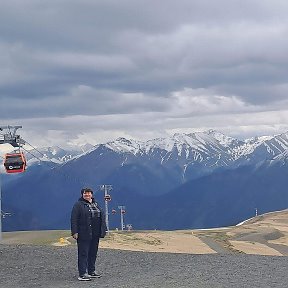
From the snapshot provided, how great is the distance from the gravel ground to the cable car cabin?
4.98 meters

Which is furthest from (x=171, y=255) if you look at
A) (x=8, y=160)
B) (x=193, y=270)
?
(x=8, y=160)

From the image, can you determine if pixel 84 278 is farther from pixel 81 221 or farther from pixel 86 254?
pixel 81 221

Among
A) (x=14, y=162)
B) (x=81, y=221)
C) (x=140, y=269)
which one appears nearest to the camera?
(x=81, y=221)

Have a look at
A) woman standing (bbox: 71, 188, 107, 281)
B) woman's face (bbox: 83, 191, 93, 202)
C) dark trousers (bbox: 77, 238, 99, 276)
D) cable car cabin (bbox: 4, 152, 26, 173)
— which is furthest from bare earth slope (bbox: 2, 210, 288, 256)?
woman's face (bbox: 83, 191, 93, 202)

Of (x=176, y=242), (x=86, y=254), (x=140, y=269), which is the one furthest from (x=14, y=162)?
(x=176, y=242)

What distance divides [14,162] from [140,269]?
36.7 ft

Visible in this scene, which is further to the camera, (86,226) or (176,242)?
(176,242)

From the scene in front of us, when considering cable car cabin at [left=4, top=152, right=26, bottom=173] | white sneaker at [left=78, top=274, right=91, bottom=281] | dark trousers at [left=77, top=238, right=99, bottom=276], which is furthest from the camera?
cable car cabin at [left=4, top=152, right=26, bottom=173]

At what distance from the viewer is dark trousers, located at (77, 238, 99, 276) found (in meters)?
17.7

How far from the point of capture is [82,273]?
17891 millimetres

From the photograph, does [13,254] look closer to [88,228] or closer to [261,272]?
[88,228]

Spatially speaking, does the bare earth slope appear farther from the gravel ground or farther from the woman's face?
the woman's face

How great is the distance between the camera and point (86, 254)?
1775cm

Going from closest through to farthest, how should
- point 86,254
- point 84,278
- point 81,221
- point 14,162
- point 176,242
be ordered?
point 81,221 < point 86,254 < point 84,278 < point 14,162 < point 176,242
